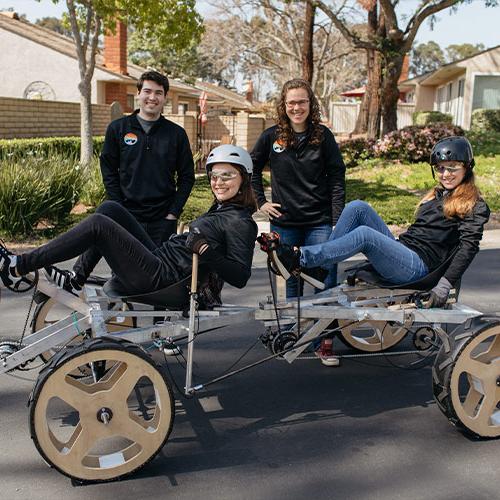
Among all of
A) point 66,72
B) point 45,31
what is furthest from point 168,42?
point 45,31

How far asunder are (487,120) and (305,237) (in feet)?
96.8

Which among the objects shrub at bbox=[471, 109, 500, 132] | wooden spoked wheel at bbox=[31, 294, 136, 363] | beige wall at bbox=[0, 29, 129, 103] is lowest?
wooden spoked wheel at bbox=[31, 294, 136, 363]

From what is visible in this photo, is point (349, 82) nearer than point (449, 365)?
No

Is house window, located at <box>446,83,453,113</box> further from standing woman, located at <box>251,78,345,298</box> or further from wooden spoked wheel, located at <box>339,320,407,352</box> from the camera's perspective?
standing woman, located at <box>251,78,345,298</box>

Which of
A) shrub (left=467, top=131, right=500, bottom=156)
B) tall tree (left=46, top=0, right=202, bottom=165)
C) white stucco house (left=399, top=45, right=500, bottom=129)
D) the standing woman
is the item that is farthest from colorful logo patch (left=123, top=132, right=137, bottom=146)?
white stucco house (left=399, top=45, right=500, bottom=129)

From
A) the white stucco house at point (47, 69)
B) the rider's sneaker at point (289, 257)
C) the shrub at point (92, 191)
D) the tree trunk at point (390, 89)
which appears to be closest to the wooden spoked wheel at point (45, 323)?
the rider's sneaker at point (289, 257)

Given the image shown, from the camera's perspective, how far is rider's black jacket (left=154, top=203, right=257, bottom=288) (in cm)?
425

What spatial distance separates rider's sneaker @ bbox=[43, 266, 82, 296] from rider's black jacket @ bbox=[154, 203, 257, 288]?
25.1 inches

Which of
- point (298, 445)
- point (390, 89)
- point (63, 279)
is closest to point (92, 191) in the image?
point (63, 279)

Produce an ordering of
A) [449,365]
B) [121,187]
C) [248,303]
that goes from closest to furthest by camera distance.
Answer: [449,365]
[121,187]
[248,303]

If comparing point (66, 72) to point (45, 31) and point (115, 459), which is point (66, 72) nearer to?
point (45, 31)

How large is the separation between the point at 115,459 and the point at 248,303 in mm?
3788

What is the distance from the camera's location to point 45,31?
3672 centimetres

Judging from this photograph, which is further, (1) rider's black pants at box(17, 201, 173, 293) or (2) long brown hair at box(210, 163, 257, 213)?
(2) long brown hair at box(210, 163, 257, 213)
